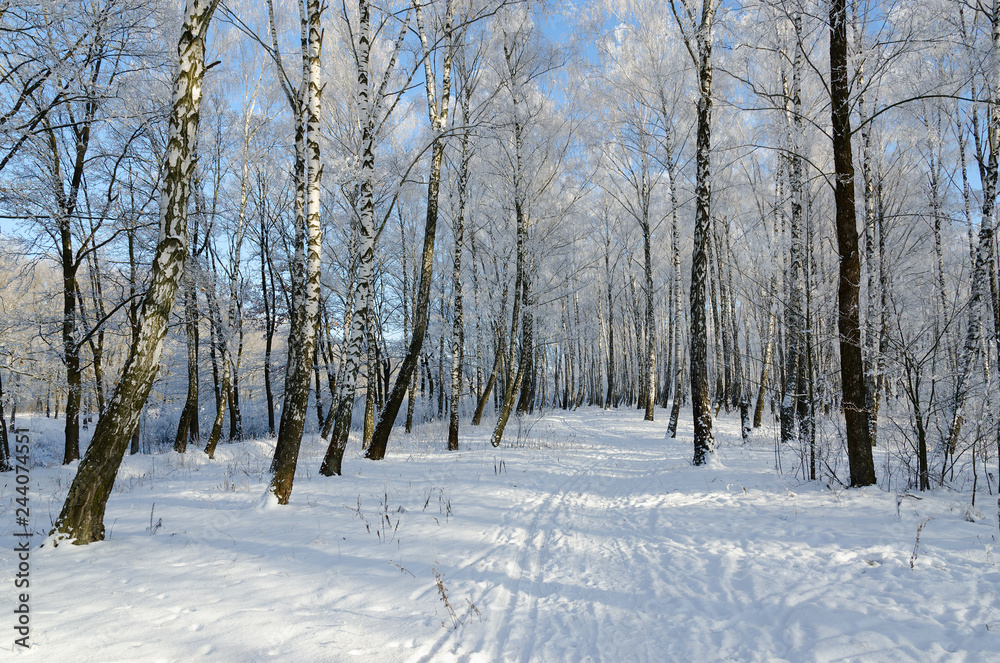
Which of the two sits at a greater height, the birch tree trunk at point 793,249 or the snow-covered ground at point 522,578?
the birch tree trunk at point 793,249

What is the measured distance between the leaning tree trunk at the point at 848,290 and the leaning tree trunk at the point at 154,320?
7.57m

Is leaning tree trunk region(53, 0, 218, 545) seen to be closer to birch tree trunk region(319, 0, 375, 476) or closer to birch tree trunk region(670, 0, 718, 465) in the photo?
birch tree trunk region(319, 0, 375, 476)

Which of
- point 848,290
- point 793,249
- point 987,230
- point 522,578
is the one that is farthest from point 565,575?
point 793,249

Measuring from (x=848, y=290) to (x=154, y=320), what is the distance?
806cm

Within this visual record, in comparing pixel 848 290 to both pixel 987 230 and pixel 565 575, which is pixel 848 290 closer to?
pixel 987 230

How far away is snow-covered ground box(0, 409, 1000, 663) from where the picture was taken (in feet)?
8.84

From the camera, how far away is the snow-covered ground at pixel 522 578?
2.70 metres

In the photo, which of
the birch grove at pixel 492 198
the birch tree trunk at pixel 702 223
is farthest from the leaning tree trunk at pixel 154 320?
the birch tree trunk at pixel 702 223

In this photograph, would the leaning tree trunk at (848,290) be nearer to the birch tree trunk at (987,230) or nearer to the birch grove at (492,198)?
the birch grove at (492,198)

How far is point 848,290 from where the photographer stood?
590 cm

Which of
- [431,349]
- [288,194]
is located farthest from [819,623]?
[431,349]

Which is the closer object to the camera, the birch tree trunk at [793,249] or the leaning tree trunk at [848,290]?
the leaning tree trunk at [848,290]

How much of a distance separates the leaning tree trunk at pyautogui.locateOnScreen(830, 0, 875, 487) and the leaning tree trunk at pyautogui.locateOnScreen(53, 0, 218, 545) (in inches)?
298

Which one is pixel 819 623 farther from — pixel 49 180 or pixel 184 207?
pixel 49 180
